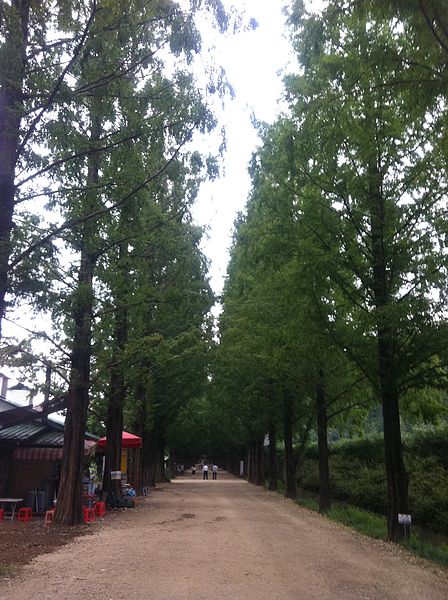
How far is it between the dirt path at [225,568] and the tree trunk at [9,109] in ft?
12.3

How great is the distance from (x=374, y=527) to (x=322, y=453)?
4959mm

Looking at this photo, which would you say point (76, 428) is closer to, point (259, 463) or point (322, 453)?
point (322, 453)

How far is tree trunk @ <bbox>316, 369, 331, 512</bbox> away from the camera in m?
18.1

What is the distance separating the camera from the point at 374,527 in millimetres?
13688

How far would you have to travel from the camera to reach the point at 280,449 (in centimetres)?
3700

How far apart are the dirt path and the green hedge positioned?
5.09 feet

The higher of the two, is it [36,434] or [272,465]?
[36,434]

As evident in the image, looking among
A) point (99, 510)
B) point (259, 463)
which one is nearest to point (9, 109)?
point (99, 510)

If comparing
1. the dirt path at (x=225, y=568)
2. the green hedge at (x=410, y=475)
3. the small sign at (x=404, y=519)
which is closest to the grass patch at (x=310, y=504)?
the green hedge at (x=410, y=475)

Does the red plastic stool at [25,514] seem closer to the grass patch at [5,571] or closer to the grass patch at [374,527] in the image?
the grass patch at [5,571]

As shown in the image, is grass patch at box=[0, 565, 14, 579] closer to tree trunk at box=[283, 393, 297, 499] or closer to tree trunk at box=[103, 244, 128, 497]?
tree trunk at box=[103, 244, 128, 497]

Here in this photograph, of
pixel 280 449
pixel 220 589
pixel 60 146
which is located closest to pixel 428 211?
pixel 60 146

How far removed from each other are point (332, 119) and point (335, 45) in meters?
1.35

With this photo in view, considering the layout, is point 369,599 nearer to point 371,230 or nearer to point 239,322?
point 371,230
